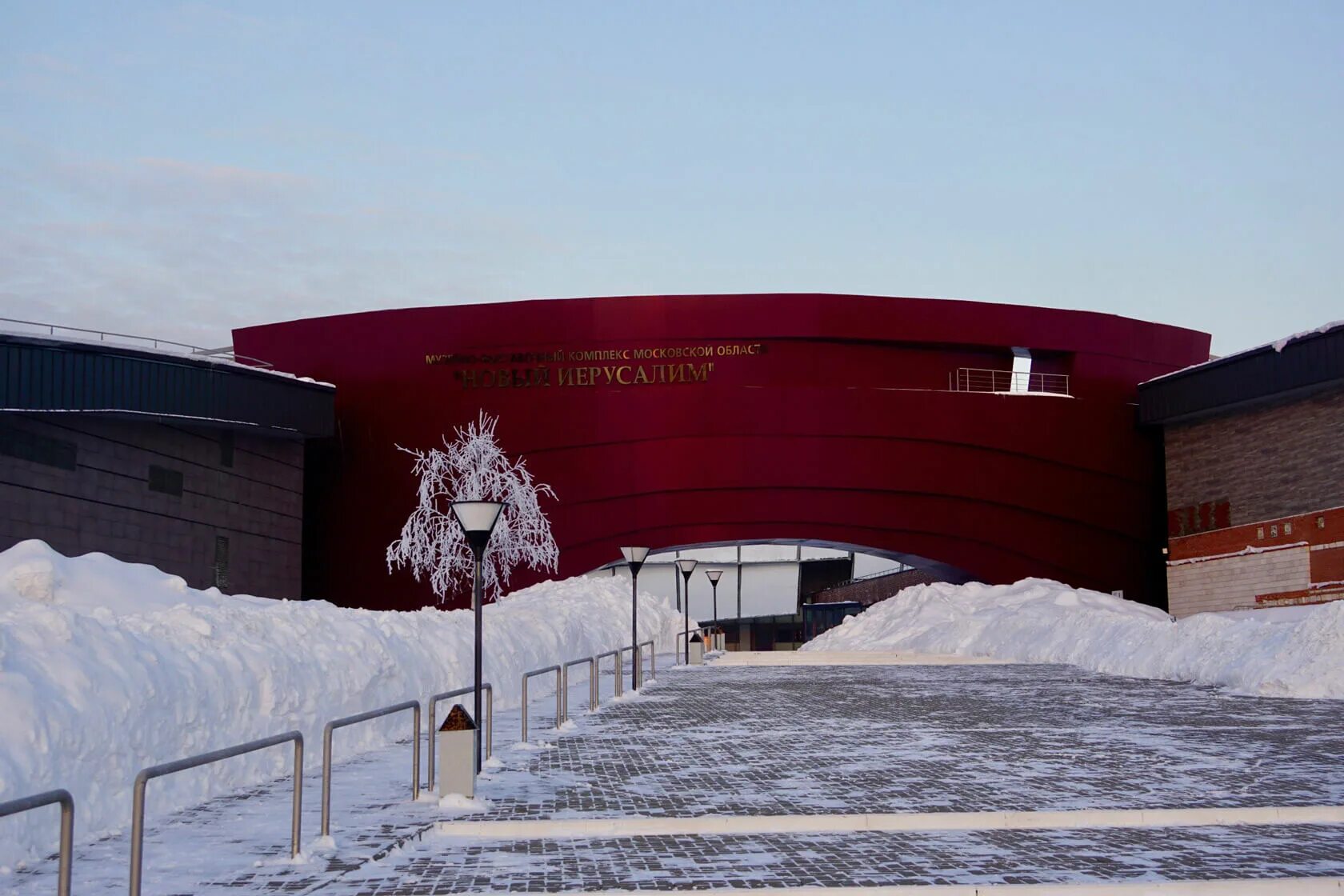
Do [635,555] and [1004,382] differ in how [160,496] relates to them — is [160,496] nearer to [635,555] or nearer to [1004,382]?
[635,555]

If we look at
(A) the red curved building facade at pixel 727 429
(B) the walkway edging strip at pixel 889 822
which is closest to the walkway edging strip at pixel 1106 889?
(B) the walkway edging strip at pixel 889 822

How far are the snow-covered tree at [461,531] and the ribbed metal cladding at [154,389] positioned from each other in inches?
174

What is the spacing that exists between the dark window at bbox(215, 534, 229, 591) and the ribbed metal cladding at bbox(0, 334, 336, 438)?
11.7 feet

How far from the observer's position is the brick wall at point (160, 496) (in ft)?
106

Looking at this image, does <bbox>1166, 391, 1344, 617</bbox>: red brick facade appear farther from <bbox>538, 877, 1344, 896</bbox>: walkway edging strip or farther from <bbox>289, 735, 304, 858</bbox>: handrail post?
<bbox>289, 735, 304, 858</bbox>: handrail post

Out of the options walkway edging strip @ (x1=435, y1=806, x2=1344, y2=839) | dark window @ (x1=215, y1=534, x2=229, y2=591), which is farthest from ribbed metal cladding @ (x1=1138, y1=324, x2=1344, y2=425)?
dark window @ (x1=215, y1=534, x2=229, y2=591)

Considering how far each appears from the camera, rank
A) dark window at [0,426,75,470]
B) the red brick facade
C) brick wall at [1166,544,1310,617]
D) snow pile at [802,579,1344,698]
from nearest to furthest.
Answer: snow pile at [802,579,1344,698] < dark window at [0,426,75,470] < the red brick facade < brick wall at [1166,544,1310,617]

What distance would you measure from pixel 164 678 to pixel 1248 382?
38977 mm

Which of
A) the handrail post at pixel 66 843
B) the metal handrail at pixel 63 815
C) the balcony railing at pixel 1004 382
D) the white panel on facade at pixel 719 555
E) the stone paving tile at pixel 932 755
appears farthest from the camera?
the white panel on facade at pixel 719 555

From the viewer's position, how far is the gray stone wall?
39.6 meters

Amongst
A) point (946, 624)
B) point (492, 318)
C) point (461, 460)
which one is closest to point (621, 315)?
point (492, 318)

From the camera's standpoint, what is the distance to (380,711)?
32.2ft

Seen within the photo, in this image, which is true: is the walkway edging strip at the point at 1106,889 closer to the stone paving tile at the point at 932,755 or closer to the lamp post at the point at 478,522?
the stone paving tile at the point at 932,755

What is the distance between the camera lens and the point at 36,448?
32688 millimetres
